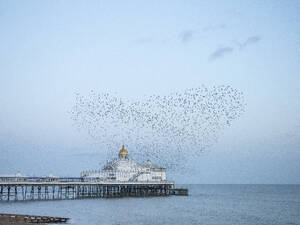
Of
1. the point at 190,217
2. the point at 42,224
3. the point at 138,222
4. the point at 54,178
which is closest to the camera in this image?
the point at 42,224

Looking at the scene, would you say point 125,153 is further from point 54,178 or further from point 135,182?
point 54,178

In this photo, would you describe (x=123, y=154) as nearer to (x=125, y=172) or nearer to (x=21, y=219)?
(x=125, y=172)

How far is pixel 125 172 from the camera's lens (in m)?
80.9

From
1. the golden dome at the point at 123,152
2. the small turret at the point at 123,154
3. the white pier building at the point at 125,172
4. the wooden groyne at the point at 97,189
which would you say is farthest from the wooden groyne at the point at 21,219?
the golden dome at the point at 123,152

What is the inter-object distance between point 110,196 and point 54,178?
10.7 meters

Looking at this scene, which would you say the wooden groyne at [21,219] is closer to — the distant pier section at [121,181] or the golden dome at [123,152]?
the distant pier section at [121,181]

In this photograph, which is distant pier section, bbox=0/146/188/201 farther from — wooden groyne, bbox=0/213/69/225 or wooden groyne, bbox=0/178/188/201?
wooden groyne, bbox=0/213/69/225

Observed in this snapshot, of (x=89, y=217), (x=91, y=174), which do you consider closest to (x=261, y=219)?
(x=89, y=217)

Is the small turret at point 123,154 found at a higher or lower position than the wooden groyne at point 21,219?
higher

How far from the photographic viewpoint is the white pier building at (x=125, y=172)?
80.2 m

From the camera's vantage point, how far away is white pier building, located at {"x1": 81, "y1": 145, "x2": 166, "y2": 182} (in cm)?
8025

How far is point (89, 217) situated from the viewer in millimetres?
44156

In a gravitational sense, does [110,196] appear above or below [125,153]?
below

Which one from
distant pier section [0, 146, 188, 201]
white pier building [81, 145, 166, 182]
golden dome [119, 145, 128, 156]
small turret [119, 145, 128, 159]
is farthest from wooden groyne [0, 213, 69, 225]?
golden dome [119, 145, 128, 156]
